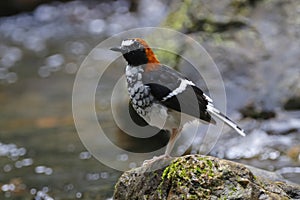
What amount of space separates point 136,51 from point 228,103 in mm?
3717

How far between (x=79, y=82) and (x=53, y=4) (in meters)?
5.88

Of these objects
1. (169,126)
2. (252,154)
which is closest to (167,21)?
(252,154)

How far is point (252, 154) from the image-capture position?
6.75 metres

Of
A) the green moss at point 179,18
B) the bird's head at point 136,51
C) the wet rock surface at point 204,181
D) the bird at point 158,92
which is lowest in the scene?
the wet rock surface at point 204,181

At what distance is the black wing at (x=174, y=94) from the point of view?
3961 mm

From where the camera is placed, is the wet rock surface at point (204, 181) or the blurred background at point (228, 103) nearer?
the wet rock surface at point (204, 181)

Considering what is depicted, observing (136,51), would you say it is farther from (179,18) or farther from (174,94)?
(179,18)

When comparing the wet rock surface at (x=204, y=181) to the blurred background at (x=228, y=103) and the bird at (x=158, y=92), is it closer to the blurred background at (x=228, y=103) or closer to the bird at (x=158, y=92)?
the bird at (x=158, y=92)

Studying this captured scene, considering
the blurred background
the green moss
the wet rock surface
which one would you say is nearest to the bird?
the wet rock surface

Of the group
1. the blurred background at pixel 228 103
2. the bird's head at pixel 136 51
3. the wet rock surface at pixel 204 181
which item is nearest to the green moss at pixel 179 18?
the blurred background at pixel 228 103

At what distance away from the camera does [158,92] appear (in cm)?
396

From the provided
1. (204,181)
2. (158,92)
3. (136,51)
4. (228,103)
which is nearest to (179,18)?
(228,103)

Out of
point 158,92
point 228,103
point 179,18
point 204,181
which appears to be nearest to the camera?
point 204,181

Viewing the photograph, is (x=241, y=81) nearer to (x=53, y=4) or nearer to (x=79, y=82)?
(x=79, y=82)
